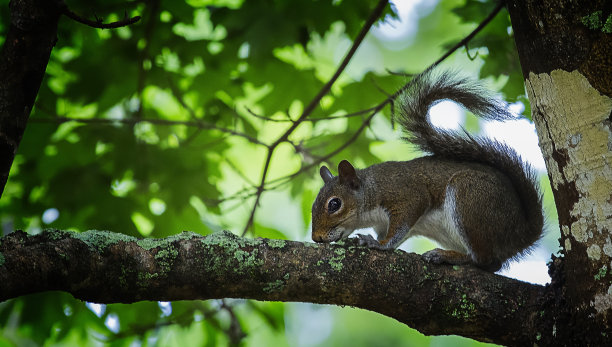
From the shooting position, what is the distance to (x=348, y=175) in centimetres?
398

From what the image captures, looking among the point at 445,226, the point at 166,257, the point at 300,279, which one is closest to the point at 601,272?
the point at 300,279

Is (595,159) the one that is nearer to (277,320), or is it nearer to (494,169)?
(494,169)

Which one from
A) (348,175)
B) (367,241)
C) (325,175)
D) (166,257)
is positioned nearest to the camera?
(166,257)

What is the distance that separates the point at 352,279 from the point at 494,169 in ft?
5.19

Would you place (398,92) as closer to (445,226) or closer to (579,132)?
(445,226)

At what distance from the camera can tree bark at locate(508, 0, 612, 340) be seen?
216 centimetres

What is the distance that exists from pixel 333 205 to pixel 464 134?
3.19 ft

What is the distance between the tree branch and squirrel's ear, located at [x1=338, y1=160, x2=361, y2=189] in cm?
137

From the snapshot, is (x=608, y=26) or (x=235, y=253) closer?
(x=608, y=26)

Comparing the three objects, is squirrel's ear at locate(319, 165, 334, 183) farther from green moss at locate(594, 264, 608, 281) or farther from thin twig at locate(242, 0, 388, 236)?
green moss at locate(594, 264, 608, 281)

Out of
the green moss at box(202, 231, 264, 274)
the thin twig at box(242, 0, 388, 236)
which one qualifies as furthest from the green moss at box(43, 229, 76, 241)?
the thin twig at box(242, 0, 388, 236)

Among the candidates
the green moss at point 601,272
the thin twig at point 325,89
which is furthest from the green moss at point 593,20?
the thin twig at point 325,89

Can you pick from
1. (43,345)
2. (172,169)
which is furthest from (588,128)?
(43,345)

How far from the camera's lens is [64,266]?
7.04 feet
